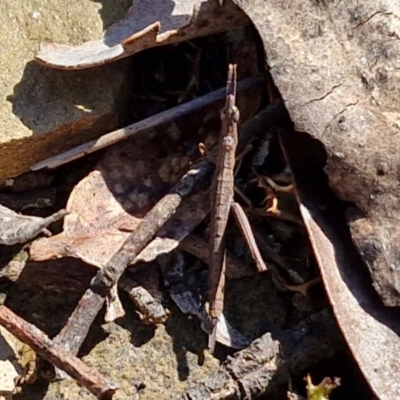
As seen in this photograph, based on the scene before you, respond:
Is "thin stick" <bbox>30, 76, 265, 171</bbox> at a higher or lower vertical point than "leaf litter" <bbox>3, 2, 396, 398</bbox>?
higher

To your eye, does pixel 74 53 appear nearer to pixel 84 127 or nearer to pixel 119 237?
pixel 84 127

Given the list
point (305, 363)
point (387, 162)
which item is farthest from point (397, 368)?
point (387, 162)

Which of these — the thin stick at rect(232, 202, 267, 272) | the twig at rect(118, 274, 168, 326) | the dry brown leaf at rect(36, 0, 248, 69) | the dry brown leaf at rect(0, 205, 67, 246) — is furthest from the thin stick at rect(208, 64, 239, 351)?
the dry brown leaf at rect(0, 205, 67, 246)

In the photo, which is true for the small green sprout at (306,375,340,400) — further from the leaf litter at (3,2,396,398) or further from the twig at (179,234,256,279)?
the twig at (179,234,256,279)

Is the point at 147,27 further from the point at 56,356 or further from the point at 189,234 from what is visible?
the point at 56,356

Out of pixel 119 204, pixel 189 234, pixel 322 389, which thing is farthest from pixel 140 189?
pixel 322 389

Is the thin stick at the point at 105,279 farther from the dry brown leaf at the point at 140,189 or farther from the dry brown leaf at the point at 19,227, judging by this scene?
the dry brown leaf at the point at 19,227
